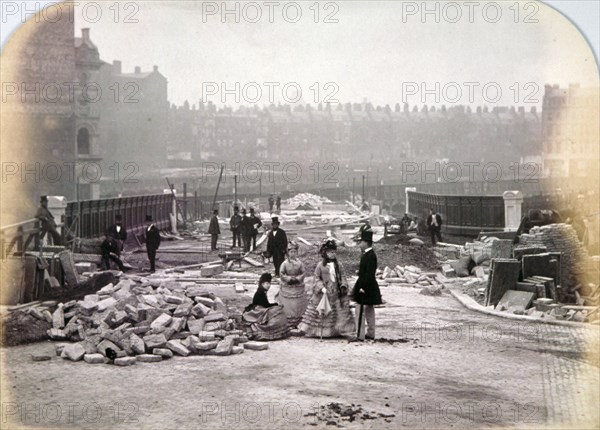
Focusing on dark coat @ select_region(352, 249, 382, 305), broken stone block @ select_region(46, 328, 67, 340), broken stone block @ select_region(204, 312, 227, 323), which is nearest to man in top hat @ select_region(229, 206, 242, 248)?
broken stone block @ select_region(204, 312, 227, 323)

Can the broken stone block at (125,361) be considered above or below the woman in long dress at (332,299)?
below

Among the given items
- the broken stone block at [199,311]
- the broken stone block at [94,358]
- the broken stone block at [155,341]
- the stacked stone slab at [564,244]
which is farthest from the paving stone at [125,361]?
the stacked stone slab at [564,244]

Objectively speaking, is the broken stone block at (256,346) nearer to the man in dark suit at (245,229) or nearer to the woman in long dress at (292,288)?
the woman in long dress at (292,288)

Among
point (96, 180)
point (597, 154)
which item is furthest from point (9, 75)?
point (96, 180)

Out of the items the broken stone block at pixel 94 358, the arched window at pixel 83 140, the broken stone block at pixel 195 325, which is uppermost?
the arched window at pixel 83 140

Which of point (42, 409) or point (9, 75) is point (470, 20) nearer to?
point (9, 75)

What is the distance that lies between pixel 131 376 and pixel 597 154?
8298 millimetres

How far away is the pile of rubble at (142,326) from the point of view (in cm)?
1109

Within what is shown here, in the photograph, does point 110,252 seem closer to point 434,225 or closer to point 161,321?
point 161,321

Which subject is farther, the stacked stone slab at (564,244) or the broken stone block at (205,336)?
the stacked stone slab at (564,244)

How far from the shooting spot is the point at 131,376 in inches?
398

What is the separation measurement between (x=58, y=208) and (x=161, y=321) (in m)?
5.81

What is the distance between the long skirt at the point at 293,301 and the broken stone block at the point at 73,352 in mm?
3588

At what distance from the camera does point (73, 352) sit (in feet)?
35.9
